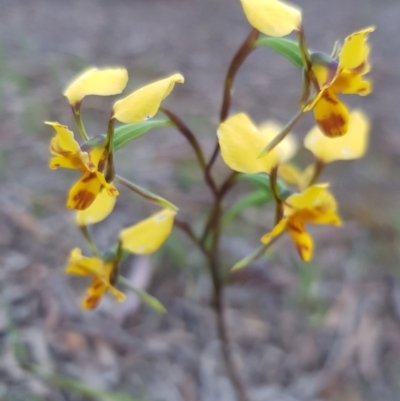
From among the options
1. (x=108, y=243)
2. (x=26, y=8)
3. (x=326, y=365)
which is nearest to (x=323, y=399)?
(x=326, y=365)

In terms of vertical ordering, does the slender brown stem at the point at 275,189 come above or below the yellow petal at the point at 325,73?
below

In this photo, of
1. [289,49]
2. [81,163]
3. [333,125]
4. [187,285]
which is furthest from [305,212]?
[187,285]

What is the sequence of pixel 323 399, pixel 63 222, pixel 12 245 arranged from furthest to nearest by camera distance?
pixel 63 222 < pixel 12 245 < pixel 323 399

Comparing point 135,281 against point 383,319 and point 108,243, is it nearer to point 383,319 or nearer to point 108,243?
point 108,243

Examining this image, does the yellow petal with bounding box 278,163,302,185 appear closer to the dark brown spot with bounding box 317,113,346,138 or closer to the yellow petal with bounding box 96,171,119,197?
the dark brown spot with bounding box 317,113,346,138

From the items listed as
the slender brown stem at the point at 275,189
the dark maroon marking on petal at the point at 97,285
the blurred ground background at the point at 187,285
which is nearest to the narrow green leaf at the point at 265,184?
the slender brown stem at the point at 275,189

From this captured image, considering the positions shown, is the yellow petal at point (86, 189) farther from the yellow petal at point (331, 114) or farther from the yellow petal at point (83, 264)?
the yellow petal at point (331, 114)
